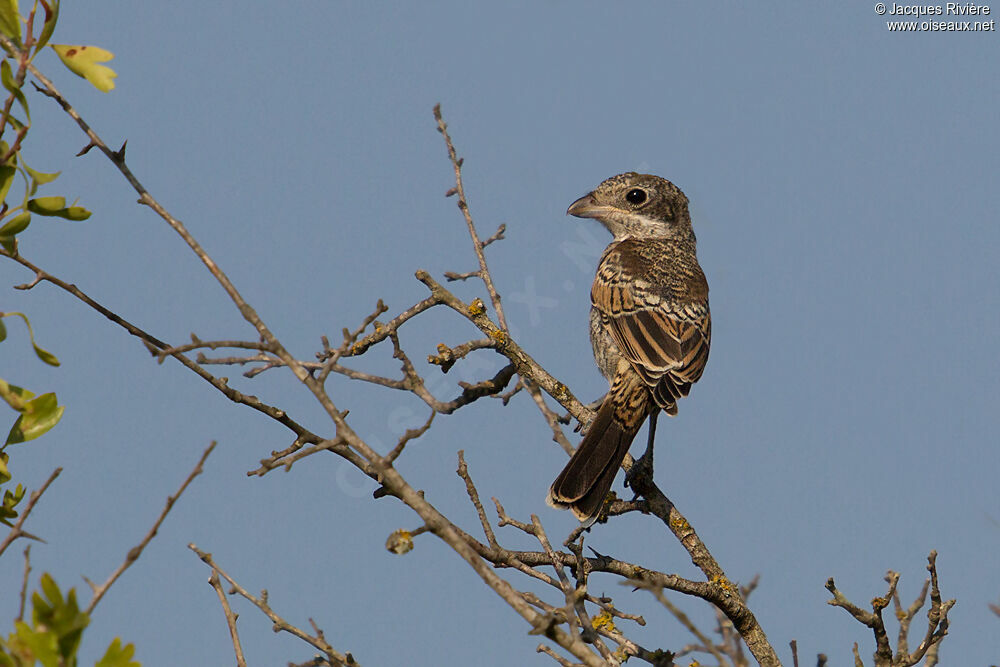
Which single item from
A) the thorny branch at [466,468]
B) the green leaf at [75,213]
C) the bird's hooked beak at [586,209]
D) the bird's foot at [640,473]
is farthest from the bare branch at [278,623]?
the bird's hooked beak at [586,209]

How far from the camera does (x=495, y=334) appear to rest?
5.50 meters

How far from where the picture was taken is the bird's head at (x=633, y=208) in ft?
28.2

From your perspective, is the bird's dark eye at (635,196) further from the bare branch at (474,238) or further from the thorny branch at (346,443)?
the thorny branch at (346,443)

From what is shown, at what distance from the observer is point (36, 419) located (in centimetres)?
307

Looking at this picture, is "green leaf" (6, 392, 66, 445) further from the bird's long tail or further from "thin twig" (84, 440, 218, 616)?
the bird's long tail

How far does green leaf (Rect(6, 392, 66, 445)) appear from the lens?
121 inches

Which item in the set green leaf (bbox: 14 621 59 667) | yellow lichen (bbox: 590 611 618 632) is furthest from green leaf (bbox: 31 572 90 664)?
yellow lichen (bbox: 590 611 618 632)

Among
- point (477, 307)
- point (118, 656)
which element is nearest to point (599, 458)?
point (477, 307)

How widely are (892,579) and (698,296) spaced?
3.64 meters

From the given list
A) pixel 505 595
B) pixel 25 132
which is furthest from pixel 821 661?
pixel 25 132

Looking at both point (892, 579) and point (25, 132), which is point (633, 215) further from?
point (25, 132)

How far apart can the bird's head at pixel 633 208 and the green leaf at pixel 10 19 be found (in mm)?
5864

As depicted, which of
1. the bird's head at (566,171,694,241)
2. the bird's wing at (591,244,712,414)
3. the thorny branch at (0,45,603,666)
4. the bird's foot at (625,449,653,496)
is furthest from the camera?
the bird's head at (566,171,694,241)

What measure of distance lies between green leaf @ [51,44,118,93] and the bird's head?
577cm
